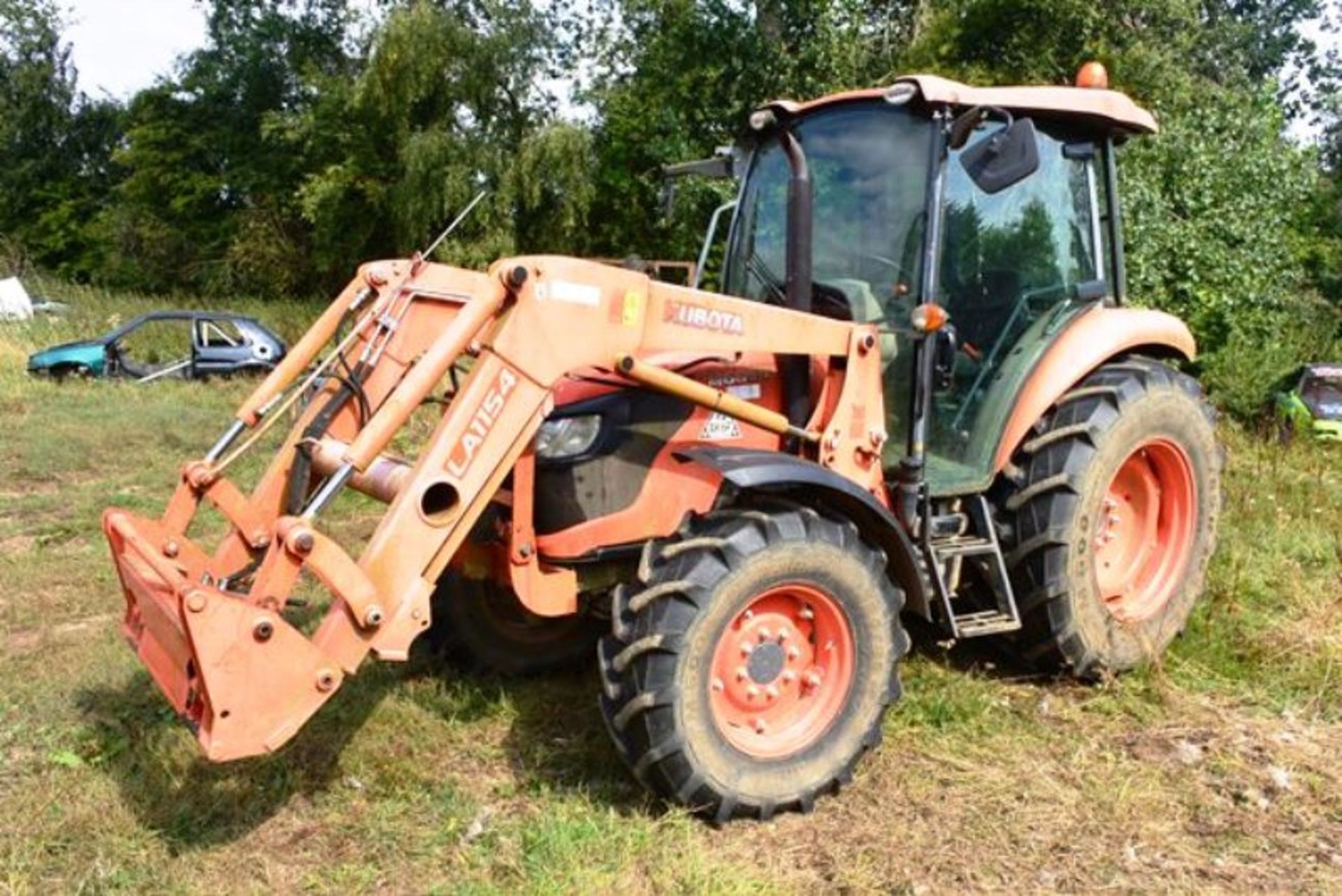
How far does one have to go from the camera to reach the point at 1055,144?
466 centimetres

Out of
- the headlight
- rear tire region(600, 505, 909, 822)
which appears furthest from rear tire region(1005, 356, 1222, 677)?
the headlight

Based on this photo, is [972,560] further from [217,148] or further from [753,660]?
[217,148]

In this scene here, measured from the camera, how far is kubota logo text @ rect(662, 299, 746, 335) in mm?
3635

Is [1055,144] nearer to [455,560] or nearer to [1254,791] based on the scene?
[1254,791]

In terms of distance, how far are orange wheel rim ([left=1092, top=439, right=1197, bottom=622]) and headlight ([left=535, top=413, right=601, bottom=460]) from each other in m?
2.33

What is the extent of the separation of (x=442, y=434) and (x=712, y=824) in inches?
57.4

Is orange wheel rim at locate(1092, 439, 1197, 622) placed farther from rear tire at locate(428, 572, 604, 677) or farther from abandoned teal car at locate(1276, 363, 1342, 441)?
abandoned teal car at locate(1276, 363, 1342, 441)

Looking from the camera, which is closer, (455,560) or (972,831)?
(972,831)

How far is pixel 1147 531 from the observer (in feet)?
16.4

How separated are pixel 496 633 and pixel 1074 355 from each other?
Result: 101 inches

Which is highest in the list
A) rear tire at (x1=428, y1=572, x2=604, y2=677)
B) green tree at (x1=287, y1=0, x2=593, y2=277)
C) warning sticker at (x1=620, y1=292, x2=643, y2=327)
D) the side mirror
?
green tree at (x1=287, y1=0, x2=593, y2=277)

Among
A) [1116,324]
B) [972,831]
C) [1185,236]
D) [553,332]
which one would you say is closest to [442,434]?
[553,332]

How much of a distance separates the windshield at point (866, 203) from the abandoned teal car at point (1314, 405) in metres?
6.60

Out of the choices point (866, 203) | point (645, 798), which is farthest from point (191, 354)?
point (645, 798)
